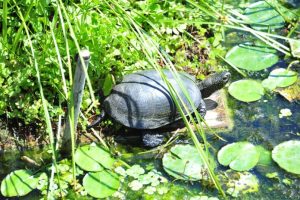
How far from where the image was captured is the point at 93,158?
10.0 ft

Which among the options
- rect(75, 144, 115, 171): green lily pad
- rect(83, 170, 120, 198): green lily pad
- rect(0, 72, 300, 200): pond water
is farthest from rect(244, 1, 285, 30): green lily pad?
rect(83, 170, 120, 198): green lily pad

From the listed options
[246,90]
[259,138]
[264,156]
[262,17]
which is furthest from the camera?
[262,17]

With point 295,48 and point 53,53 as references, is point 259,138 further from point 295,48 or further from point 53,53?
point 53,53

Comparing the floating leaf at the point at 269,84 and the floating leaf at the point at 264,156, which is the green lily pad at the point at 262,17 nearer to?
the floating leaf at the point at 269,84

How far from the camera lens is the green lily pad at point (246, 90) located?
353cm

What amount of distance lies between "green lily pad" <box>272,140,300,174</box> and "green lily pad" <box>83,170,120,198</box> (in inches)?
35.0

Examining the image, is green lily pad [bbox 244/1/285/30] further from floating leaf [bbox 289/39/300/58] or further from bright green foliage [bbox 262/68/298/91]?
bright green foliage [bbox 262/68/298/91]

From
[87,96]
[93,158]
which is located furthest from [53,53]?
[93,158]

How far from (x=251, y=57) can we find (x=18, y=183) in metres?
1.75

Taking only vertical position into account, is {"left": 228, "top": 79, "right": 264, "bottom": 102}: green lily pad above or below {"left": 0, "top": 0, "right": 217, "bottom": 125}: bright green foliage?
below

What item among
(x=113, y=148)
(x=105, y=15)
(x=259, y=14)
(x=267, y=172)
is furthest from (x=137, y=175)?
(x=259, y=14)

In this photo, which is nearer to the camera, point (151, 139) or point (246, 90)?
point (151, 139)

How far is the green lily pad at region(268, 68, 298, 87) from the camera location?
361 centimetres

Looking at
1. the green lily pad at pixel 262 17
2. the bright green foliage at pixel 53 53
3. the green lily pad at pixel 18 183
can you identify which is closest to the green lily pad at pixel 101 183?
the green lily pad at pixel 18 183
